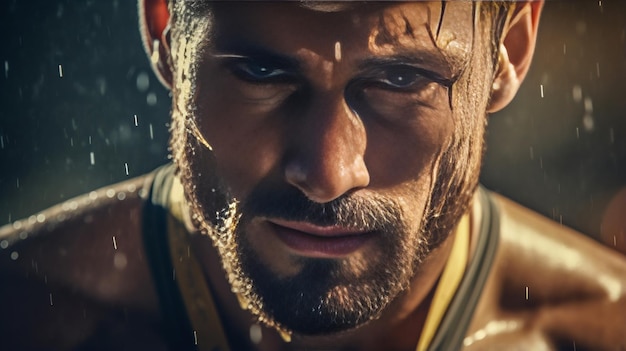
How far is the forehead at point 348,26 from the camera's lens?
1.17 m

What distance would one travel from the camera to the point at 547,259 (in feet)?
4.53

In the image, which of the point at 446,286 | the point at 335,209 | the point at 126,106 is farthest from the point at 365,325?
the point at 126,106

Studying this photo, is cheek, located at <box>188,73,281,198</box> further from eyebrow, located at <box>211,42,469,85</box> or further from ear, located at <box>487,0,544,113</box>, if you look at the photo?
ear, located at <box>487,0,544,113</box>

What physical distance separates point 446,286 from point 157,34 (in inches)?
27.8

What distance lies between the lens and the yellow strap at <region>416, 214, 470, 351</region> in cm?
135

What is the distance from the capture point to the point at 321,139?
1189 mm

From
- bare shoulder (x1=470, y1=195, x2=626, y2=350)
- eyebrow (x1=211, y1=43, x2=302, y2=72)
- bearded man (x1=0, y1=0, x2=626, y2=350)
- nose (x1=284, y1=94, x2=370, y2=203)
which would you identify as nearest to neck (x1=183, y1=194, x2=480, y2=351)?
bearded man (x1=0, y1=0, x2=626, y2=350)

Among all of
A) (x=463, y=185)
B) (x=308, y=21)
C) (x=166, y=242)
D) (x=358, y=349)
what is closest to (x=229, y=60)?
(x=308, y=21)

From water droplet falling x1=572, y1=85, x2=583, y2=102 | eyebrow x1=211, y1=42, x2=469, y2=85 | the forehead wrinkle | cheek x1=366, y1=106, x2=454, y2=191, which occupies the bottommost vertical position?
cheek x1=366, y1=106, x2=454, y2=191

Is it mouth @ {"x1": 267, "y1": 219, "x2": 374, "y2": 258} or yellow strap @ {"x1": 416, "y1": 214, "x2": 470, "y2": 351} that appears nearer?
mouth @ {"x1": 267, "y1": 219, "x2": 374, "y2": 258}

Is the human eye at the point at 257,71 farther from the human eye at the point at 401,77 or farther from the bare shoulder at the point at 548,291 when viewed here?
the bare shoulder at the point at 548,291

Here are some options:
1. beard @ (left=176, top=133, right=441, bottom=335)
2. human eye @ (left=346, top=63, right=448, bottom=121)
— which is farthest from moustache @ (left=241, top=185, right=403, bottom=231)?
human eye @ (left=346, top=63, right=448, bottom=121)

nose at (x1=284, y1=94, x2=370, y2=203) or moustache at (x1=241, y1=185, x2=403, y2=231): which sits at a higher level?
nose at (x1=284, y1=94, x2=370, y2=203)

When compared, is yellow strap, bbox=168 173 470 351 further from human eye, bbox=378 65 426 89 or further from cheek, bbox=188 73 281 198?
human eye, bbox=378 65 426 89
